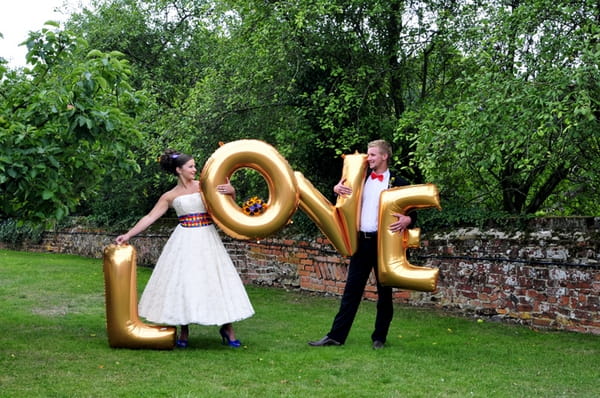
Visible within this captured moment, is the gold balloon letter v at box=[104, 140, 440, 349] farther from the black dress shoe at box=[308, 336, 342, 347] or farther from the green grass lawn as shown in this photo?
the black dress shoe at box=[308, 336, 342, 347]

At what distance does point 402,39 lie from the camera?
1130 centimetres

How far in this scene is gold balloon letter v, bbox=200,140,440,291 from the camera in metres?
6.69

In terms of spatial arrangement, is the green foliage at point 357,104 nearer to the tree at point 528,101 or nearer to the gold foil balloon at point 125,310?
the tree at point 528,101

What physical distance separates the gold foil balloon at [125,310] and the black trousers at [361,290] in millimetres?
1654

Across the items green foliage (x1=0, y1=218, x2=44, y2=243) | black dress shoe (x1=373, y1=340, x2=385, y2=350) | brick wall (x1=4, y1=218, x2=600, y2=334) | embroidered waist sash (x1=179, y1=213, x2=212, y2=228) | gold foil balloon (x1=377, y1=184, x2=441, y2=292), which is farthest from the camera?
green foliage (x1=0, y1=218, x2=44, y2=243)

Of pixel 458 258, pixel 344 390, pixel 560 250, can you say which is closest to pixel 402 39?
pixel 458 258

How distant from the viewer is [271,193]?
6.84 m

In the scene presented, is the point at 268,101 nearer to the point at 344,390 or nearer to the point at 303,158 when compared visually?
the point at 303,158

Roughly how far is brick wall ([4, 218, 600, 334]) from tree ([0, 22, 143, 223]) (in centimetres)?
483

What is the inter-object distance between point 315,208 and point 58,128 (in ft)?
7.91

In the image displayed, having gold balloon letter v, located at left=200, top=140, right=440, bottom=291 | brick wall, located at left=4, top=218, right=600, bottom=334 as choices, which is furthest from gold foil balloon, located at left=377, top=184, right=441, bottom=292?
brick wall, located at left=4, top=218, right=600, bottom=334

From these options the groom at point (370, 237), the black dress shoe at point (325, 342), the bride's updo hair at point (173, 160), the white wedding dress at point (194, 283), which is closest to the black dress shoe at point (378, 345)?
the groom at point (370, 237)

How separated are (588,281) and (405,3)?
5.12 m

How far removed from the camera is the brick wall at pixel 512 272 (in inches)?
329
